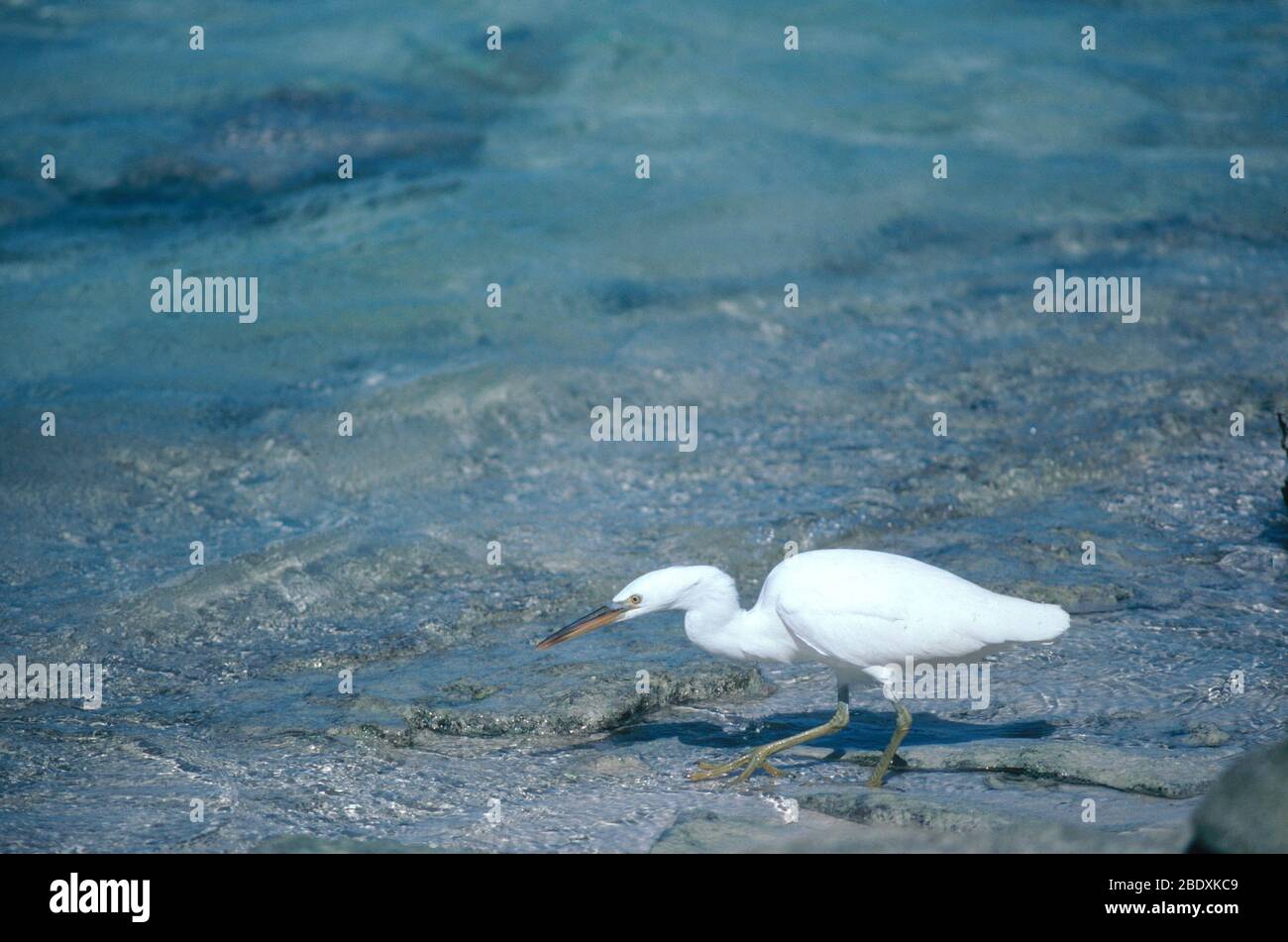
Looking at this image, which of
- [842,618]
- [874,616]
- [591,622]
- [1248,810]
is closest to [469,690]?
[591,622]

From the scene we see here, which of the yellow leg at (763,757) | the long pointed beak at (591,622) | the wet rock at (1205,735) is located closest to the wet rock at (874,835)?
the yellow leg at (763,757)

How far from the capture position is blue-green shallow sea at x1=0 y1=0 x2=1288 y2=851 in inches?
205

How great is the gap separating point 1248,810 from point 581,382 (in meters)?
6.86

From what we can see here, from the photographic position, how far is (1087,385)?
365 inches

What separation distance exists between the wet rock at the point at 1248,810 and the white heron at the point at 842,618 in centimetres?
161

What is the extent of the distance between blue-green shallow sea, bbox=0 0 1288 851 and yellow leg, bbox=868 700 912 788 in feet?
0.32

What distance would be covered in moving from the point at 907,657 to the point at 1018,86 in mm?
13122

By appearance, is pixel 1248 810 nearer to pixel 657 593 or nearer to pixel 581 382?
pixel 657 593

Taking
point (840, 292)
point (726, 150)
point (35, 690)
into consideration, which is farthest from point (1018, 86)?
point (35, 690)

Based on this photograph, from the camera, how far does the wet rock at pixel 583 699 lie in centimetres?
527

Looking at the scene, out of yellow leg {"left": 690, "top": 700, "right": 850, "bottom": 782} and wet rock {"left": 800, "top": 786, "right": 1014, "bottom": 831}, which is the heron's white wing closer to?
yellow leg {"left": 690, "top": 700, "right": 850, "bottom": 782}

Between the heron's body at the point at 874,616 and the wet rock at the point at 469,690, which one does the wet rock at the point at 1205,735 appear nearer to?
the heron's body at the point at 874,616

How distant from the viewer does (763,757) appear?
4848mm
